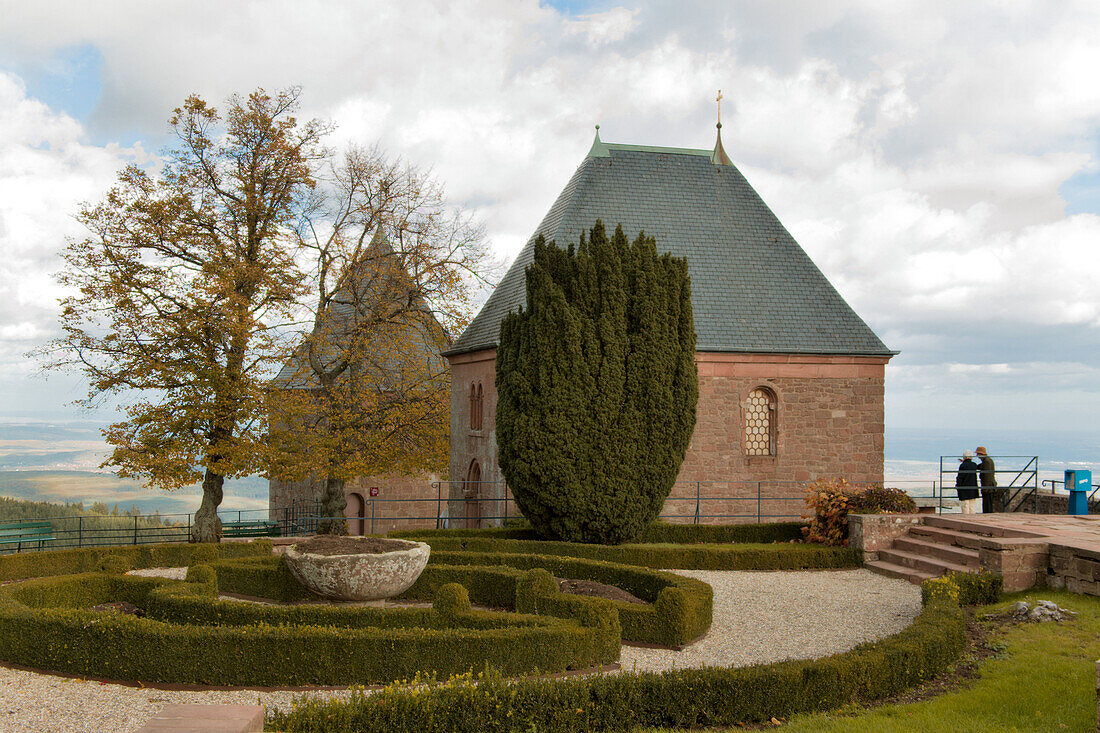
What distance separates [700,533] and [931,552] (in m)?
4.70

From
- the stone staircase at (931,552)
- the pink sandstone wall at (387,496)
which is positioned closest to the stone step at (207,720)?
the stone staircase at (931,552)

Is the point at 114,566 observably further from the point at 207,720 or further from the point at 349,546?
the point at 207,720

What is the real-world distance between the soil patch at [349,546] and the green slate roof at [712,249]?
1094cm

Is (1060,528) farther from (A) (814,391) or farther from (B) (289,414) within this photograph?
(B) (289,414)

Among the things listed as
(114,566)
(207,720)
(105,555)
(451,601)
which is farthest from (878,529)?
(105,555)

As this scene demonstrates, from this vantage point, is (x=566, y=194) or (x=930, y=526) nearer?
(x=930, y=526)

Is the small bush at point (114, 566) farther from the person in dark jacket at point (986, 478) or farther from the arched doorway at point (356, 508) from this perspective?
the arched doorway at point (356, 508)

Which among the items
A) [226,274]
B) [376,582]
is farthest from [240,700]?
[226,274]

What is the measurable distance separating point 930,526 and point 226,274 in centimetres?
1657

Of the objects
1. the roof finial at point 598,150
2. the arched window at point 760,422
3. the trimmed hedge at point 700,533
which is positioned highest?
the roof finial at point 598,150

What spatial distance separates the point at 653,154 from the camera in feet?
80.9

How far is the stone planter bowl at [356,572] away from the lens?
36.0ft

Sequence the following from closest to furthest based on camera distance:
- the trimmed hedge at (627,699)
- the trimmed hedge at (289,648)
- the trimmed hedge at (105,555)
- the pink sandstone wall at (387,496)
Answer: the trimmed hedge at (627,699), the trimmed hedge at (289,648), the trimmed hedge at (105,555), the pink sandstone wall at (387,496)

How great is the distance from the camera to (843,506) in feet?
55.7
